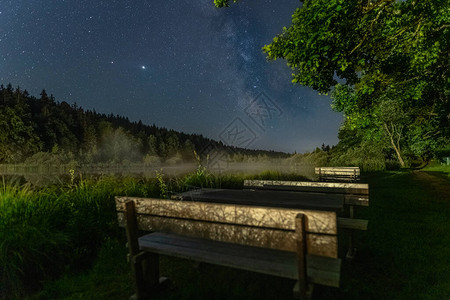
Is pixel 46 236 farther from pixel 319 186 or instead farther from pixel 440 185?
pixel 440 185

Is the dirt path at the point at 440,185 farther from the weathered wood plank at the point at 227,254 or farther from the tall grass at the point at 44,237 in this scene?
the tall grass at the point at 44,237

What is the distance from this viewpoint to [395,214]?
6555 millimetres

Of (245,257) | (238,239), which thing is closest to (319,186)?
(245,257)

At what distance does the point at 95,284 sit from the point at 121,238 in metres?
1.31

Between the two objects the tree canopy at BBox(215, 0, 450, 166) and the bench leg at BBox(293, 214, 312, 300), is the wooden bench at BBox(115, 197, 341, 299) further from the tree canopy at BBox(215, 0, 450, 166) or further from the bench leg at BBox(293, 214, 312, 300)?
the tree canopy at BBox(215, 0, 450, 166)

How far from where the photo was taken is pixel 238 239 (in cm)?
218

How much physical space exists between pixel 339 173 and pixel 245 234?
392 inches

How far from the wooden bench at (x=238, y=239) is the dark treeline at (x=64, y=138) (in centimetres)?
4269

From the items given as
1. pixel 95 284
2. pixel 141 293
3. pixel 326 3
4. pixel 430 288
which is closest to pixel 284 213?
pixel 141 293

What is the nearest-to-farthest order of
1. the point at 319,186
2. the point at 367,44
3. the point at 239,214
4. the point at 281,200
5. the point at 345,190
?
1. the point at 239,214
2. the point at 281,200
3. the point at 345,190
4. the point at 319,186
5. the point at 367,44

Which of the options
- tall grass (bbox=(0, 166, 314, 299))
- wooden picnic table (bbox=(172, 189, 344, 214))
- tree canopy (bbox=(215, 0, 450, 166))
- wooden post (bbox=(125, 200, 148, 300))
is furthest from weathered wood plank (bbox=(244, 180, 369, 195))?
wooden post (bbox=(125, 200, 148, 300))

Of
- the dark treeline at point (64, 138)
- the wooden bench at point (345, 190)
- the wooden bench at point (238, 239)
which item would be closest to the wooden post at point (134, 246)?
the wooden bench at point (238, 239)

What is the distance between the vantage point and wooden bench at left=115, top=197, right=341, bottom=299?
191 centimetres

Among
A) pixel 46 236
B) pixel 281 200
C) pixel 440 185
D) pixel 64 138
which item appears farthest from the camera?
pixel 64 138
